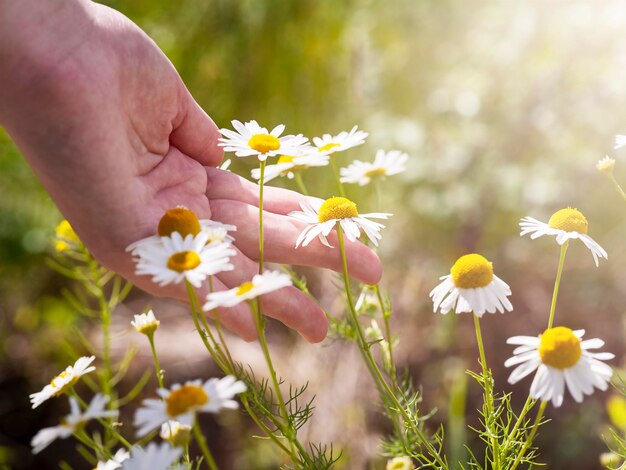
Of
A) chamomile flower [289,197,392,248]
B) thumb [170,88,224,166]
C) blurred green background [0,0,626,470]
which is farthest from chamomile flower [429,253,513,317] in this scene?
blurred green background [0,0,626,470]

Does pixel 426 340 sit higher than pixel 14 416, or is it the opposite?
pixel 426 340

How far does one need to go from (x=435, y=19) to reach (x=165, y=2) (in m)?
0.99

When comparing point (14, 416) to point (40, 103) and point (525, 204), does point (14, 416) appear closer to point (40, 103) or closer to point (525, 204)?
point (40, 103)

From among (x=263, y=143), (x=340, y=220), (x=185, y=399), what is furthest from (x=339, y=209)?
(x=185, y=399)

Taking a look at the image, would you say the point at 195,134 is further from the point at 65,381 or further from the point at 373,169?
the point at 65,381

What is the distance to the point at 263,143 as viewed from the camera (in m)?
0.85

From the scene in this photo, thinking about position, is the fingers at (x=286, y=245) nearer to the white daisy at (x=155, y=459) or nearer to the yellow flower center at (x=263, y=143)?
the yellow flower center at (x=263, y=143)

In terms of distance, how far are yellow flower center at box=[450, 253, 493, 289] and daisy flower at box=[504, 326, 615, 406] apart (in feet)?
0.35

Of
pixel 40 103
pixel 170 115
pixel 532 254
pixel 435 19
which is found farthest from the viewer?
pixel 435 19

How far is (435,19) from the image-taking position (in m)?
2.47

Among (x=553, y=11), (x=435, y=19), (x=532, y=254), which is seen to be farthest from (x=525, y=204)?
(x=435, y=19)

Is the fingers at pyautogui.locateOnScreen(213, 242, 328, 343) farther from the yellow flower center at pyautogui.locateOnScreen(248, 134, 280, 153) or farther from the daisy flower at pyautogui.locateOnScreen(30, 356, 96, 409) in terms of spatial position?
the daisy flower at pyautogui.locateOnScreen(30, 356, 96, 409)

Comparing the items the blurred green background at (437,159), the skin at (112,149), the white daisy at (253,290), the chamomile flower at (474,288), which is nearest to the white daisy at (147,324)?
the skin at (112,149)

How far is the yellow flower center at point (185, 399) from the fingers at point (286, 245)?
347 millimetres
